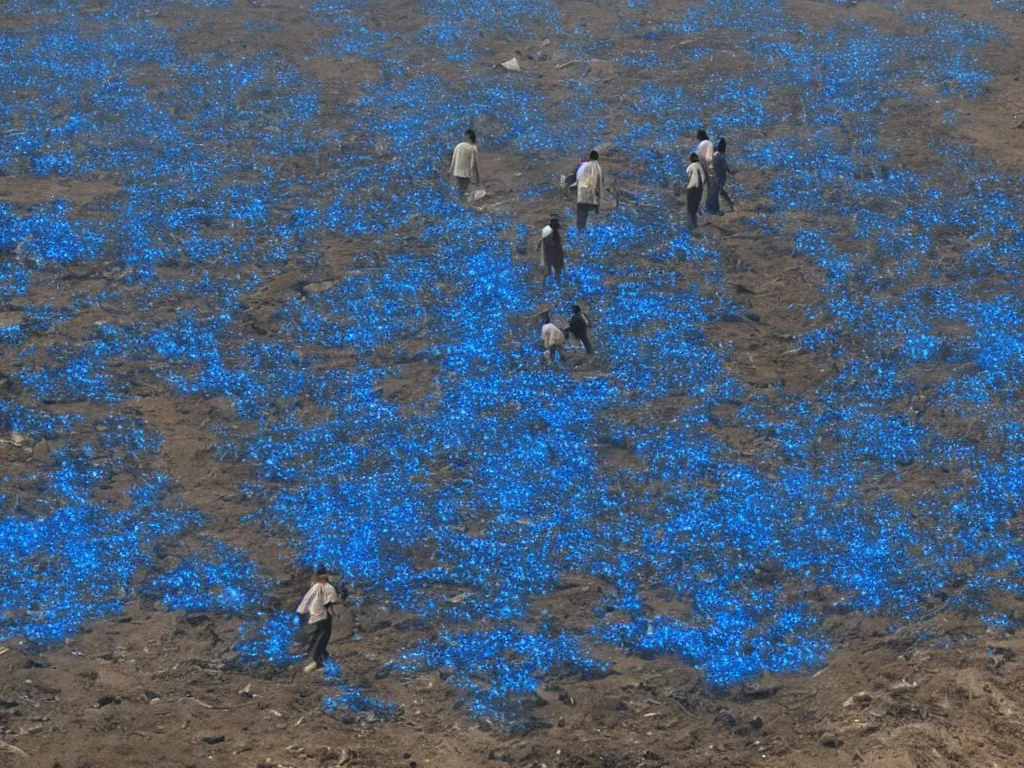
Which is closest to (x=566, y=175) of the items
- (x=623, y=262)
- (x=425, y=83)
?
(x=623, y=262)

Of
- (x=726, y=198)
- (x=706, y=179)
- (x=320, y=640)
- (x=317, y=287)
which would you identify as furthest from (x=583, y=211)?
(x=320, y=640)

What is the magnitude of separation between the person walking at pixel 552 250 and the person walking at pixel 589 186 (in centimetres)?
79

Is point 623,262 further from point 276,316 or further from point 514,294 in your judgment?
point 276,316

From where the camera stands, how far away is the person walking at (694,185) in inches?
1096

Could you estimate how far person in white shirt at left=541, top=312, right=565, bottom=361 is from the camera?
2509 centimetres

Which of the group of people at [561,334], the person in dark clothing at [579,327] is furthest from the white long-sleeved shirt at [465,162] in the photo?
the person in dark clothing at [579,327]

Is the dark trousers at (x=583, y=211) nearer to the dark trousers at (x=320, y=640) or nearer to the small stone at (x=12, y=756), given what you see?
the dark trousers at (x=320, y=640)

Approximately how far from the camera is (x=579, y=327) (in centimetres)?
2514

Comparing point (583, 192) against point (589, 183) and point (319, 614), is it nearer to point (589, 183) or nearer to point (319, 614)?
point (589, 183)

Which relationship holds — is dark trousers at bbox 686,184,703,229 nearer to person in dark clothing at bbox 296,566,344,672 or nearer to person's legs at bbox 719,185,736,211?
person's legs at bbox 719,185,736,211

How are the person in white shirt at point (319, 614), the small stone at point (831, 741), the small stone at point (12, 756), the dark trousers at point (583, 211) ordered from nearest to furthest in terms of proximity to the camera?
the small stone at point (12, 756), the small stone at point (831, 741), the person in white shirt at point (319, 614), the dark trousers at point (583, 211)

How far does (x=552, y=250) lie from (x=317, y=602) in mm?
9319

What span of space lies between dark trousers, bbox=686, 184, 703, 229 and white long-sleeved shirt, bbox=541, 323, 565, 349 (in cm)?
470

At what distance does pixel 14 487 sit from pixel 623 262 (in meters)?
11.5
